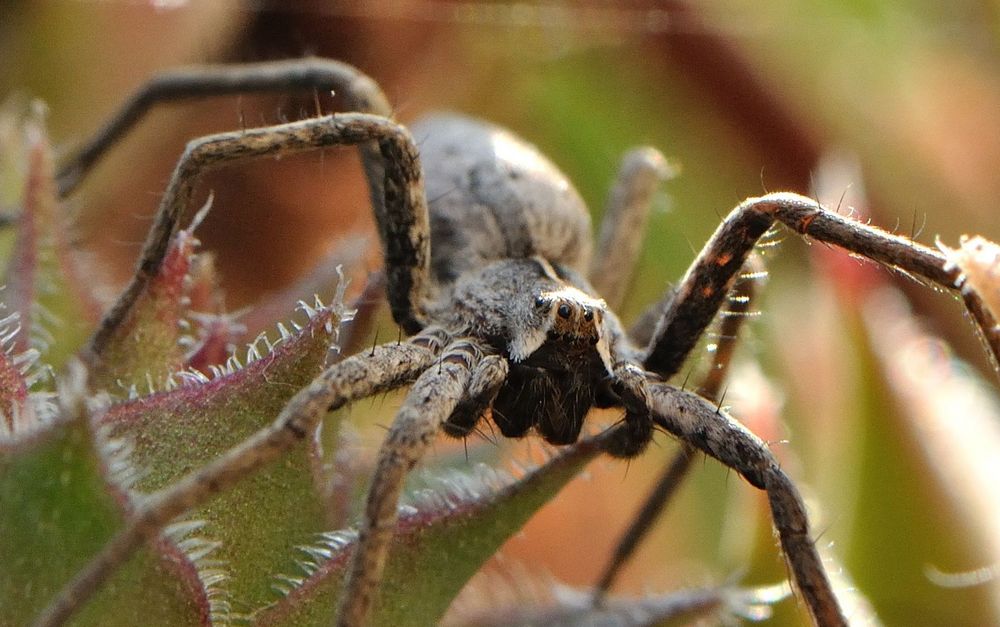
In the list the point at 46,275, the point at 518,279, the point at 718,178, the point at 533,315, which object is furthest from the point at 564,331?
the point at 718,178

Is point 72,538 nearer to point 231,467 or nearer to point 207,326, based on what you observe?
point 231,467

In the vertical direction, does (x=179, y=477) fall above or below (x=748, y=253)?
below

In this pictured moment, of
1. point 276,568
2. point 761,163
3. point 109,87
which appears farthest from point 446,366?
point 761,163

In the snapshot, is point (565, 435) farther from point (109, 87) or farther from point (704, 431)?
point (109, 87)

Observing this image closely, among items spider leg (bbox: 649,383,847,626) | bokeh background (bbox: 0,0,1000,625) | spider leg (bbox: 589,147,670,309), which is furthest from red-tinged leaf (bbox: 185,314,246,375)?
spider leg (bbox: 589,147,670,309)

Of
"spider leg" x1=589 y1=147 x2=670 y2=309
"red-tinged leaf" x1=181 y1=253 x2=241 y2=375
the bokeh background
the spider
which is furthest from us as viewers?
"spider leg" x1=589 y1=147 x2=670 y2=309

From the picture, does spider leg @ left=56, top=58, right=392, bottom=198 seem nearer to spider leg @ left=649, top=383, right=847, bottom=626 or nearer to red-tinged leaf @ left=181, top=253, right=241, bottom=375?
red-tinged leaf @ left=181, top=253, right=241, bottom=375
